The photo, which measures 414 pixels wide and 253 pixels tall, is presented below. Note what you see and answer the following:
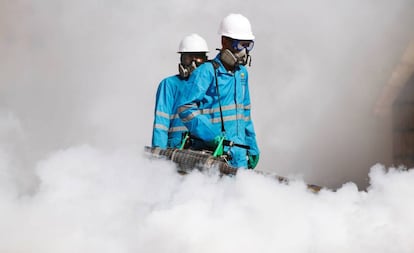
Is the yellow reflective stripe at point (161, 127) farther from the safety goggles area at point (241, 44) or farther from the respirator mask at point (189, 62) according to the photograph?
the safety goggles area at point (241, 44)

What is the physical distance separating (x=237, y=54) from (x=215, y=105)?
49 centimetres

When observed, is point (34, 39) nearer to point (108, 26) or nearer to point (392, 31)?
point (108, 26)

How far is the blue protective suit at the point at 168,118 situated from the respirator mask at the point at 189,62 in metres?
0.09

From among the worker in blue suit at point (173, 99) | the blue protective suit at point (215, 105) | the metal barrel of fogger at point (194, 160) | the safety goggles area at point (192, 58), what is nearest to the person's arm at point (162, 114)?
the worker in blue suit at point (173, 99)

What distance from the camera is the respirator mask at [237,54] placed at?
940 centimetres

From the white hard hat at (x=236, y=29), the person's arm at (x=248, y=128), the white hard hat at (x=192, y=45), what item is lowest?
the person's arm at (x=248, y=128)

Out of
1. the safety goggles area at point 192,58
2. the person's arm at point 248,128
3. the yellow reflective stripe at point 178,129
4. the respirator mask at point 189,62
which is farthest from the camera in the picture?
the safety goggles area at point 192,58

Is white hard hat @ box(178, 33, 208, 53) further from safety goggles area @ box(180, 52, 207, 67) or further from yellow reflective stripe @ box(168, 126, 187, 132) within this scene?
yellow reflective stripe @ box(168, 126, 187, 132)

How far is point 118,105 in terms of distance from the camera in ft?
57.5

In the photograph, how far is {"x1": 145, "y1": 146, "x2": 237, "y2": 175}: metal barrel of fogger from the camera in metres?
8.38

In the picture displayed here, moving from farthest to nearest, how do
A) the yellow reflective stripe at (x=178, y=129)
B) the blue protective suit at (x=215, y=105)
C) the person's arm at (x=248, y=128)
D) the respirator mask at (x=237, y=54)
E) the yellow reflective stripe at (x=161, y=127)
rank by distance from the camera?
the yellow reflective stripe at (x=161, y=127), the yellow reflective stripe at (x=178, y=129), the person's arm at (x=248, y=128), the respirator mask at (x=237, y=54), the blue protective suit at (x=215, y=105)

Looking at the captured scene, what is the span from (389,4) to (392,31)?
379mm

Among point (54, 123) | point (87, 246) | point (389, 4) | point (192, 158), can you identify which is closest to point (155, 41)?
point (54, 123)

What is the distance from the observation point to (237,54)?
31.0ft
